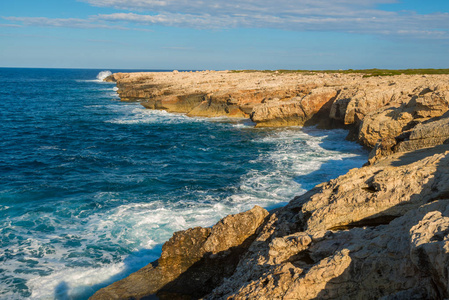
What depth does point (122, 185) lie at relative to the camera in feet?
75.2

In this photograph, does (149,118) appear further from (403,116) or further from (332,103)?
(403,116)

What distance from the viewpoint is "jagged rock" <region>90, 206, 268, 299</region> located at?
1085 cm

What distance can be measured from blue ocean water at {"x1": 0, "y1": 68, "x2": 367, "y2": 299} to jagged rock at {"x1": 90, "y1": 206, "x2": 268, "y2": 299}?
195 centimetres

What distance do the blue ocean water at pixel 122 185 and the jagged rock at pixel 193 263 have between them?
195cm

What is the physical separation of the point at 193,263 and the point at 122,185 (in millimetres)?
12432

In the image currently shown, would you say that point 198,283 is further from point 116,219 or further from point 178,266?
point 116,219

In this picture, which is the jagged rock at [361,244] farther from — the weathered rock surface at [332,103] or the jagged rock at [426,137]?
the weathered rock surface at [332,103]

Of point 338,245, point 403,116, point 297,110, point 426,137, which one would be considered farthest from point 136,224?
point 297,110

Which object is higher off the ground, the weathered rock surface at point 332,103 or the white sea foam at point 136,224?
the weathered rock surface at point 332,103

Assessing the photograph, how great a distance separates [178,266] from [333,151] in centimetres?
2101

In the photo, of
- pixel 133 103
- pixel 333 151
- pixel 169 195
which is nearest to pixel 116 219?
pixel 169 195

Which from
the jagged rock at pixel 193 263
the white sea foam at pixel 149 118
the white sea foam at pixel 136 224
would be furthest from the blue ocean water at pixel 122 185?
the white sea foam at pixel 149 118

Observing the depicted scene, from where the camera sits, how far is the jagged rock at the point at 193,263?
1085 centimetres

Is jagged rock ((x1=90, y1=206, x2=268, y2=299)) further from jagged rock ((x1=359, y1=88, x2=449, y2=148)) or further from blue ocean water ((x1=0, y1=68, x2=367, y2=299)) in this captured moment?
jagged rock ((x1=359, y1=88, x2=449, y2=148))
